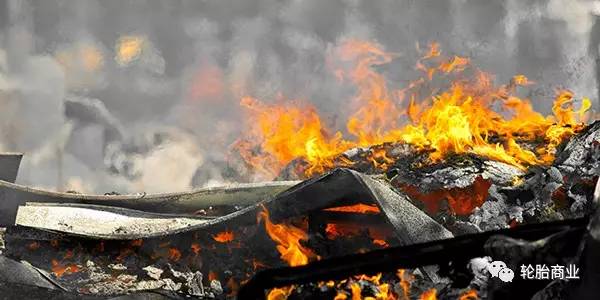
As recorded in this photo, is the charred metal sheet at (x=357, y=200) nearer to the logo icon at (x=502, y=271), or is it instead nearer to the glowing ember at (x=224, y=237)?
the glowing ember at (x=224, y=237)

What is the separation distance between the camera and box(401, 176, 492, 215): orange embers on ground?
6.99 m

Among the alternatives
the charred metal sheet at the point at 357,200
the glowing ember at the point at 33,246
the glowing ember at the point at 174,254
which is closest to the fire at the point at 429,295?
the charred metal sheet at the point at 357,200

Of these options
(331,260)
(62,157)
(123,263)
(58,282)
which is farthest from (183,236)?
(62,157)

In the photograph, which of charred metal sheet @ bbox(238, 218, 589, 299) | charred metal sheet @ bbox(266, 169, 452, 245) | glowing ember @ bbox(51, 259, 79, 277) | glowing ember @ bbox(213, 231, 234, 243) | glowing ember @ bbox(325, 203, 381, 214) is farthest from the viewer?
glowing ember @ bbox(51, 259, 79, 277)

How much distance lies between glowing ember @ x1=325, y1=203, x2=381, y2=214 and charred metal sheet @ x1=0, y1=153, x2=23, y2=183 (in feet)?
16.0

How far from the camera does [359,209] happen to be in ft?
20.3

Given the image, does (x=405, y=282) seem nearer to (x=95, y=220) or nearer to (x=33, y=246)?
(x=95, y=220)

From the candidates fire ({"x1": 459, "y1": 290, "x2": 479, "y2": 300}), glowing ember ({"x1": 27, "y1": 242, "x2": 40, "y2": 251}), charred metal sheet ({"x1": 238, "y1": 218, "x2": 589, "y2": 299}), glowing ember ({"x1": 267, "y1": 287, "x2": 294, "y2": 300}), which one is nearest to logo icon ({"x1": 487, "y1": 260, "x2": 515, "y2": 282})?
charred metal sheet ({"x1": 238, "y1": 218, "x2": 589, "y2": 299})

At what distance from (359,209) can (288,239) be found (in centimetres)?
82

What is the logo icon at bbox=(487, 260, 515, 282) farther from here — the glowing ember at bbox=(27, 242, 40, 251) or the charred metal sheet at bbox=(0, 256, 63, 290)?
the glowing ember at bbox=(27, 242, 40, 251)

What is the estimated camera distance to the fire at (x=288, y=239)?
623 cm

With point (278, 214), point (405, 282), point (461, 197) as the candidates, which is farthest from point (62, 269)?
point (461, 197)

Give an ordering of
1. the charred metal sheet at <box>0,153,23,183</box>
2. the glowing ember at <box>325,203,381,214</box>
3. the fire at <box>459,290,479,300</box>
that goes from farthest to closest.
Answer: the charred metal sheet at <box>0,153,23,183</box> → the glowing ember at <box>325,203,381,214</box> → the fire at <box>459,290,479,300</box>

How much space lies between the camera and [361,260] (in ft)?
8.82
